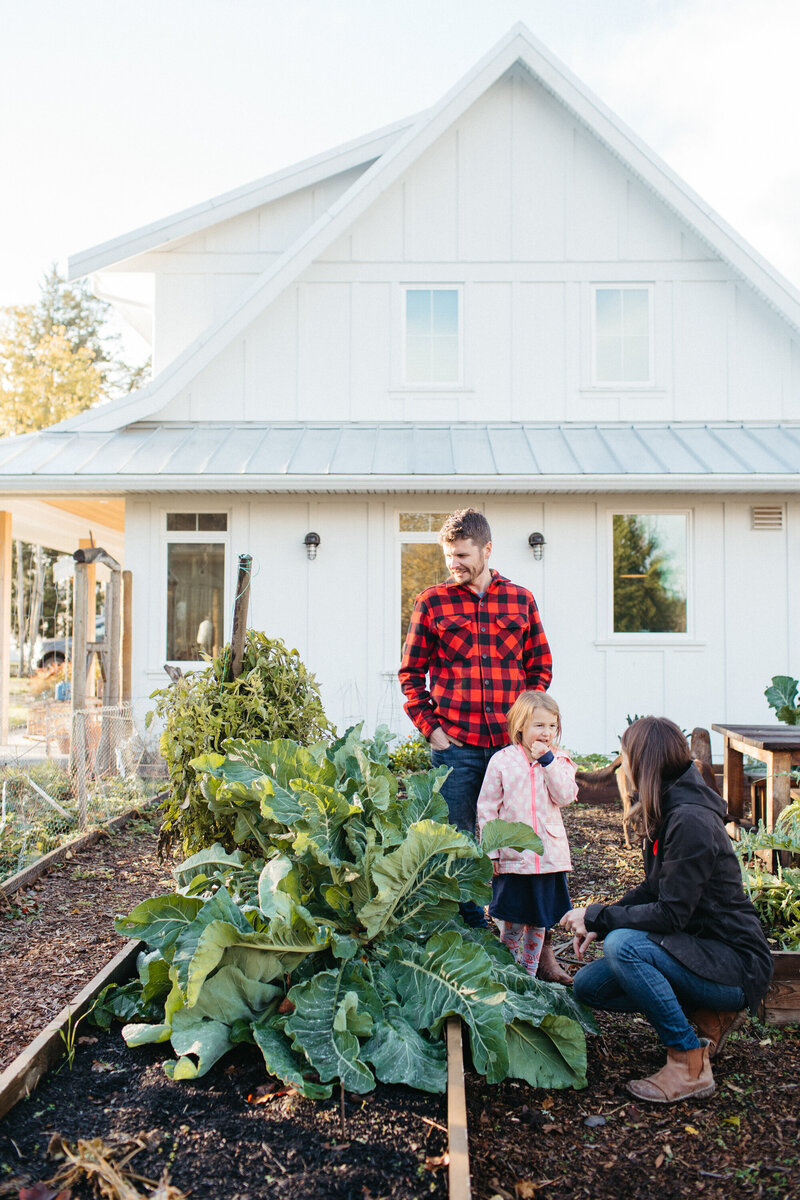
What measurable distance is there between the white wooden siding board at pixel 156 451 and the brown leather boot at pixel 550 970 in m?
6.35

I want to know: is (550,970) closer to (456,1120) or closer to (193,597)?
(456,1120)

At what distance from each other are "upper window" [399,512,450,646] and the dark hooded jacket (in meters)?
6.55

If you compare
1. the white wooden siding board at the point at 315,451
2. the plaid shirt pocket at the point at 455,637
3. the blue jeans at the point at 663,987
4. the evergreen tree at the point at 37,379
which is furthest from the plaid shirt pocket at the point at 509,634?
the evergreen tree at the point at 37,379

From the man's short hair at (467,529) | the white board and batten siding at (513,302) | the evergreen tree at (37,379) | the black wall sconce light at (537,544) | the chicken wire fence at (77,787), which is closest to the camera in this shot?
the man's short hair at (467,529)

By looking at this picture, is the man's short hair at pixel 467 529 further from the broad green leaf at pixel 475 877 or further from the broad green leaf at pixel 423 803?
the broad green leaf at pixel 475 877

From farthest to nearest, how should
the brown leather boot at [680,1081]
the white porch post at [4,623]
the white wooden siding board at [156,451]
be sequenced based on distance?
the white porch post at [4,623], the white wooden siding board at [156,451], the brown leather boot at [680,1081]

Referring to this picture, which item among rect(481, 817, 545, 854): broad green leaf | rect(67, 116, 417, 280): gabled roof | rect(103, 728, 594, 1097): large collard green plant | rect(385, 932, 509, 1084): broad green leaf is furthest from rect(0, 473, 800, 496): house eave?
rect(385, 932, 509, 1084): broad green leaf

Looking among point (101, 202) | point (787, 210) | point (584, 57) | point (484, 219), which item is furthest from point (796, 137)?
point (101, 202)

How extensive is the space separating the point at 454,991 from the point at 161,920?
1039mm

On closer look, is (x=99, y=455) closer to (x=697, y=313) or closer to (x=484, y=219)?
(x=484, y=219)

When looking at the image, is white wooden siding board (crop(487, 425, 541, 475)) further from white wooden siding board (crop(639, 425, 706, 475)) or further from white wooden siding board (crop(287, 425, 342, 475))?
white wooden siding board (crop(287, 425, 342, 475))

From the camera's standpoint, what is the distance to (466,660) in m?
3.83

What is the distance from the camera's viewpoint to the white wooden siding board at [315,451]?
846 cm

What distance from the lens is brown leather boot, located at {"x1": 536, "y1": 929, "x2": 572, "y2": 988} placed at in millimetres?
3486
